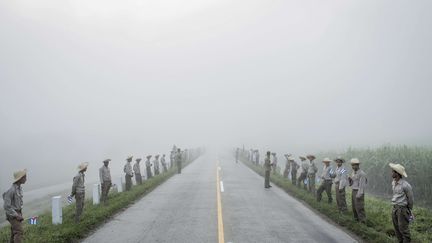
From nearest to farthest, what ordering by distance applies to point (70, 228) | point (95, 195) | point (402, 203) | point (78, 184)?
1. point (402, 203)
2. point (70, 228)
3. point (78, 184)
4. point (95, 195)

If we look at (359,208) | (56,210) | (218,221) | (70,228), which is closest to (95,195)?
(56,210)

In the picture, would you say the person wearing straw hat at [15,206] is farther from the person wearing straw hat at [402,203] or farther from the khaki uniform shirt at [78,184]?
the person wearing straw hat at [402,203]

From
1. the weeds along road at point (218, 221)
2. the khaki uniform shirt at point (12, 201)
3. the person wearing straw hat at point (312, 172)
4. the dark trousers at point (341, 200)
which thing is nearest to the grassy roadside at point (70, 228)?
the weeds along road at point (218, 221)

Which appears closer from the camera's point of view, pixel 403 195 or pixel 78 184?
pixel 403 195

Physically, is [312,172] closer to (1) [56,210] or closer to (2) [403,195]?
(2) [403,195]

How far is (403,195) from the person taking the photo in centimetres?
964

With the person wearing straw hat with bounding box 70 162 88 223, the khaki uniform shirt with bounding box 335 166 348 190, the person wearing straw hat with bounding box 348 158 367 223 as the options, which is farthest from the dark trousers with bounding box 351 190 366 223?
the person wearing straw hat with bounding box 70 162 88 223

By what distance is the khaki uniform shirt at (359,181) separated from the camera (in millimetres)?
12414

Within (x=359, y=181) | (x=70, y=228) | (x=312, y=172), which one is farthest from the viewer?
(x=312, y=172)

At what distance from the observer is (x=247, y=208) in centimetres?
1571

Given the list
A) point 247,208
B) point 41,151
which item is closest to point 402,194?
point 247,208

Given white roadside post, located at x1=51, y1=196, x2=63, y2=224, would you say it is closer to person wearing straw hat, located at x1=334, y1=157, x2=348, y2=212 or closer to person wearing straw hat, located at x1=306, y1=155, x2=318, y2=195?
person wearing straw hat, located at x1=334, y1=157, x2=348, y2=212

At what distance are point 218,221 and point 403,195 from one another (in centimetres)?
572

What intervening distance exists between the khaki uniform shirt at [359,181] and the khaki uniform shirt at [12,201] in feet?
31.7
